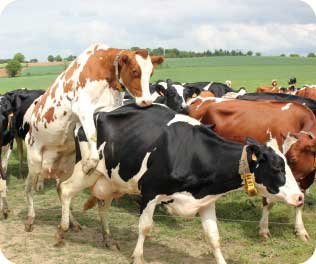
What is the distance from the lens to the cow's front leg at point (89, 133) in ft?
18.9

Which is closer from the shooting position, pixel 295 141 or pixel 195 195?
pixel 195 195

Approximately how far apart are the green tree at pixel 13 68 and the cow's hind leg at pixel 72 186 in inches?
1898

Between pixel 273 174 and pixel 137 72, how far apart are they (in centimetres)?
200

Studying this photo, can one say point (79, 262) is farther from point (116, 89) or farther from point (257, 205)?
point (257, 205)

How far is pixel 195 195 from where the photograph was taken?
5.36 metres

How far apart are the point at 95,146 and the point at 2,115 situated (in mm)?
4073

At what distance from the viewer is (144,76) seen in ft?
18.6

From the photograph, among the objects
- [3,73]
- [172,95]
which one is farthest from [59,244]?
[3,73]

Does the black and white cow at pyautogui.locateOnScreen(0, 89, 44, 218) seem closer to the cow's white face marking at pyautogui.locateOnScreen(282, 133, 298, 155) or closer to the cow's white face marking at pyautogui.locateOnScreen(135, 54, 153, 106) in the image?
the cow's white face marking at pyautogui.locateOnScreen(135, 54, 153, 106)

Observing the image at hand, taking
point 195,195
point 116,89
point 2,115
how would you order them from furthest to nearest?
point 2,115 < point 116,89 < point 195,195

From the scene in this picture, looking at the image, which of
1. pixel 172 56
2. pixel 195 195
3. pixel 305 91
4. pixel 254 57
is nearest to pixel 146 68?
pixel 195 195

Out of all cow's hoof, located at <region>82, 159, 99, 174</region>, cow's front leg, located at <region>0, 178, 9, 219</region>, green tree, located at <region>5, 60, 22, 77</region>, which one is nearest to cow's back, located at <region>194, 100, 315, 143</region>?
cow's hoof, located at <region>82, 159, 99, 174</region>

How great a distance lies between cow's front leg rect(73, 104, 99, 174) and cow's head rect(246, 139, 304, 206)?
191 centimetres

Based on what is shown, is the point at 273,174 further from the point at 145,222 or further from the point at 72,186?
the point at 72,186
